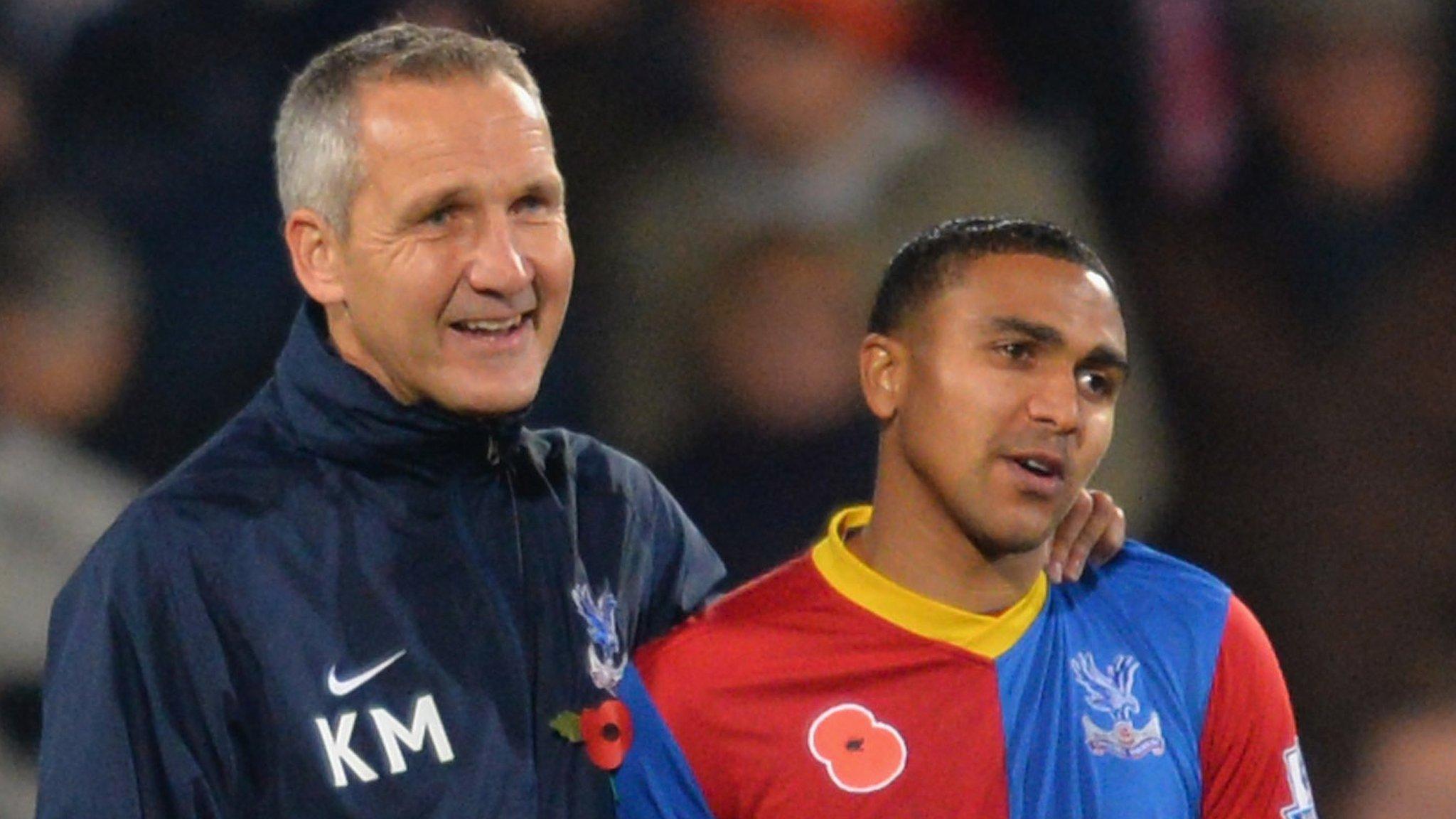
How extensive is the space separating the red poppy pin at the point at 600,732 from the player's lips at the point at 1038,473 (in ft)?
1.85

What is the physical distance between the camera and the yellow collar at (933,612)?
2898 millimetres

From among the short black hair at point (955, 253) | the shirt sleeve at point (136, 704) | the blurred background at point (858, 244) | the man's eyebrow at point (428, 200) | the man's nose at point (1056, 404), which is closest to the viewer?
the shirt sleeve at point (136, 704)

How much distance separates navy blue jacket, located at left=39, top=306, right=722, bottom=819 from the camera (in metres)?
2.56

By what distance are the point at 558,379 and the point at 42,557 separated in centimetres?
104

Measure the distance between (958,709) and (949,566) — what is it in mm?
192

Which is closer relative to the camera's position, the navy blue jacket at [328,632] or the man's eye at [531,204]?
the navy blue jacket at [328,632]

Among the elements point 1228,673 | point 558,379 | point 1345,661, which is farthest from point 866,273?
point 1228,673

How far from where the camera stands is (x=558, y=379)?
4648mm

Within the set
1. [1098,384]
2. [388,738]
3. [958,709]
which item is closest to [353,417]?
[388,738]

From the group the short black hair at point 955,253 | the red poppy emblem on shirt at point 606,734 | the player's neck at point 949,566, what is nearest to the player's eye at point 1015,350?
the short black hair at point 955,253

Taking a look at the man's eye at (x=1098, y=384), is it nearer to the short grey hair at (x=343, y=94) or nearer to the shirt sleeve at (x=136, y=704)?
the short grey hair at (x=343, y=94)

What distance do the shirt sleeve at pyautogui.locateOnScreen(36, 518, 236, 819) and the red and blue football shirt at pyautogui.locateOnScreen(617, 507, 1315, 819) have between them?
20.2 inches

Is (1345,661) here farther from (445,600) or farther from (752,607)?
(445,600)

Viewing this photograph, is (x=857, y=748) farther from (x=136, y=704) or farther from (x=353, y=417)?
(x=136, y=704)
